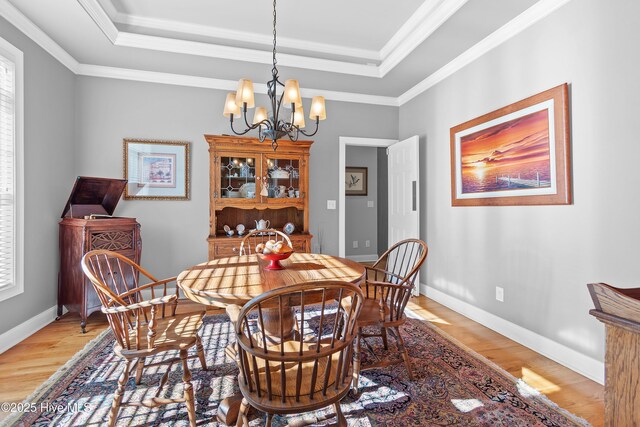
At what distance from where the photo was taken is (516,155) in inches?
107

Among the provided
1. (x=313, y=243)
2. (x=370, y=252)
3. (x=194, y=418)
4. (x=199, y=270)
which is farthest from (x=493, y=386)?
(x=370, y=252)

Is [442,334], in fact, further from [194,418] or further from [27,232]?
[27,232]

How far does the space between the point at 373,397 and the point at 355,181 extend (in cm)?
503

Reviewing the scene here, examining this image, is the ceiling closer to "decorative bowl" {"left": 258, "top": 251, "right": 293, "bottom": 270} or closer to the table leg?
"decorative bowl" {"left": 258, "top": 251, "right": 293, "bottom": 270}

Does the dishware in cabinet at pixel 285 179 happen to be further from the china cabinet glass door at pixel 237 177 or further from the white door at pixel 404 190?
the white door at pixel 404 190

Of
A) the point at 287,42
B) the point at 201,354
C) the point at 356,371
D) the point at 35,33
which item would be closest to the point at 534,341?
the point at 356,371

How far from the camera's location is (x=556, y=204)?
93.5 inches

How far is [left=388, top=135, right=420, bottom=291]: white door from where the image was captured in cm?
394

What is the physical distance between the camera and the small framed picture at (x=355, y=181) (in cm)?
654

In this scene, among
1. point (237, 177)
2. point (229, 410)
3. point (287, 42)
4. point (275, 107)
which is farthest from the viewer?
point (237, 177)

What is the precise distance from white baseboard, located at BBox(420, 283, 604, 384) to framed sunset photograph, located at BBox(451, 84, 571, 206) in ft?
3.49

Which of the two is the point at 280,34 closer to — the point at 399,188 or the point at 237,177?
the point at 237,177

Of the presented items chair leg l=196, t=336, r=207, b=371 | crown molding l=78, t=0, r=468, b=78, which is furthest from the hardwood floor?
crown molding l=78, t=0, r=468, b=78

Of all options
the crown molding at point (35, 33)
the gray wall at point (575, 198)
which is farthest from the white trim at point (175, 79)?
the gray wall at point (575, 198)
